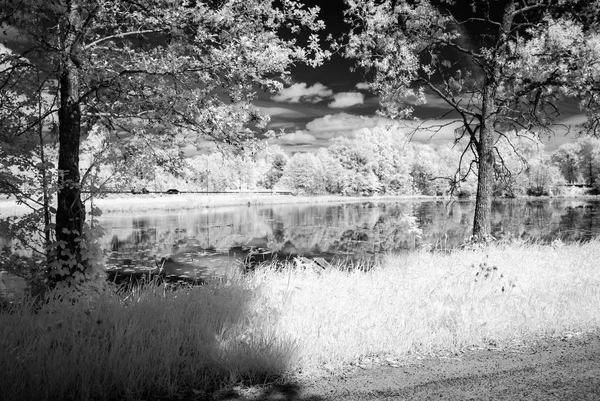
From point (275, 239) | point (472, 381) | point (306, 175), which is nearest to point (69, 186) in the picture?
point (472, 381)

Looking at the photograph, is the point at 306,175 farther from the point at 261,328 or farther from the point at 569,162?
the point at 261,328

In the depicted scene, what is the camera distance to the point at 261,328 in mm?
4871

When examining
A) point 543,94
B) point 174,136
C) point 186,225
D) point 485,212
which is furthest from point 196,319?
point 186,225

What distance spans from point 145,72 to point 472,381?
680 centimetres

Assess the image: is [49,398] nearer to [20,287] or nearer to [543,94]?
[20,287]

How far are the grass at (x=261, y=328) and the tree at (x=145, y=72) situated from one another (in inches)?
96.9

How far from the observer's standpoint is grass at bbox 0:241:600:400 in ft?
12.4

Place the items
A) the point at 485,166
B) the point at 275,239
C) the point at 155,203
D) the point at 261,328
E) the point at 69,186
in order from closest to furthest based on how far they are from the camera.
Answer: the point at 261,328 < the point at 69,186 < the point at 485,166 < the point at 275,239 < the point at 155,203

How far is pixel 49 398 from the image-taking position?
3.48m

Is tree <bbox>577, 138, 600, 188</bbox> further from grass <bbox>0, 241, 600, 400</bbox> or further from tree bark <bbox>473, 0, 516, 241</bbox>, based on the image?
grass <bbox>0, 241, 600, 400</bbox>

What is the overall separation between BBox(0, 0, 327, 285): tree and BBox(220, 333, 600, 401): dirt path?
4808mm

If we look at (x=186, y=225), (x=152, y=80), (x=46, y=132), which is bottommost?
(x=186, y=225)

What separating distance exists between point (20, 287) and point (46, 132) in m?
3.04

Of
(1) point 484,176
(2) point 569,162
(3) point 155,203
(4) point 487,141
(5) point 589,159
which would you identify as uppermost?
(5) point 589,159
